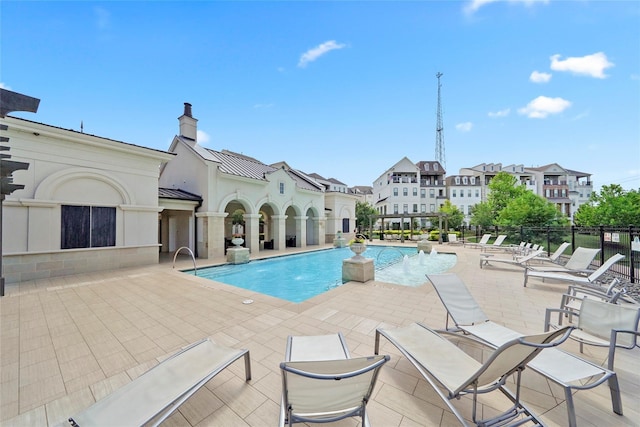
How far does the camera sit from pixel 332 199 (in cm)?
2316

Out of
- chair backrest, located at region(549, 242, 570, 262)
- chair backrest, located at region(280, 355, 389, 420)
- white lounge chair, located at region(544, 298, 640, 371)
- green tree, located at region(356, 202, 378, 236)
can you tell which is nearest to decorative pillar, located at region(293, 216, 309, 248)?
chair backrest, located at region(549, 242, 570, 262)

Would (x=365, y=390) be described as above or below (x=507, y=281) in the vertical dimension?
above

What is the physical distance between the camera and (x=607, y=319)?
3031 mm

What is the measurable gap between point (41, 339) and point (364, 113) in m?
20.0

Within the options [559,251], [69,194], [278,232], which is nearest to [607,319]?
[559,251]

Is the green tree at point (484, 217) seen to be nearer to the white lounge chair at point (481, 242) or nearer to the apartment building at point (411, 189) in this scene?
the white lounge chair at point (481, 242)

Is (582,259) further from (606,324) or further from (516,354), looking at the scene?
(516,354)

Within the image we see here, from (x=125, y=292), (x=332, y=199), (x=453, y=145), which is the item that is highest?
(x=453, y=145)

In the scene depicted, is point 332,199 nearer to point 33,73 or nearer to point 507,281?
point 507,281

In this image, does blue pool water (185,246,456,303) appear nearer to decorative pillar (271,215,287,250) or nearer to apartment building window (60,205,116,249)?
decorative pillar (271,215,287,250)

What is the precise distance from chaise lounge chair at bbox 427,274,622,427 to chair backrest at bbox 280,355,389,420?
1.74 metres

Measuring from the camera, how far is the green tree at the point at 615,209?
59.6 feet

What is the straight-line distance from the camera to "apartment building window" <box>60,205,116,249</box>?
27.9ft

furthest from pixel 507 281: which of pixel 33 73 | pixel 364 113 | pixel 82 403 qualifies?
pixel 33 73
